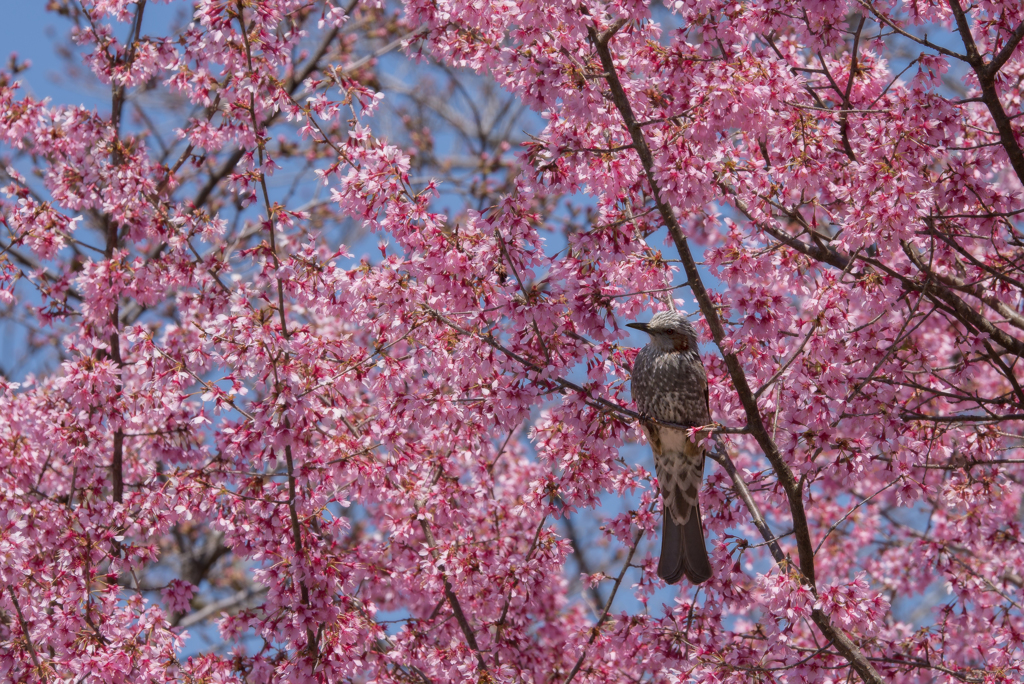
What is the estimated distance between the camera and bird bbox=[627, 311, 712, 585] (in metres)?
4.43

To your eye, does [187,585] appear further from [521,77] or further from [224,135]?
[521,77]

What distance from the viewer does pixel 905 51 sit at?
29.2 ft

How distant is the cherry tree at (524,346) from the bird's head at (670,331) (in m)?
0.15

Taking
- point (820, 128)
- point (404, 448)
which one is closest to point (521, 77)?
point (820, 128)

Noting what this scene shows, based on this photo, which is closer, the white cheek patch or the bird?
the bird

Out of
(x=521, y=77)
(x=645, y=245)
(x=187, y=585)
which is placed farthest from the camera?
(x=187, y=585)

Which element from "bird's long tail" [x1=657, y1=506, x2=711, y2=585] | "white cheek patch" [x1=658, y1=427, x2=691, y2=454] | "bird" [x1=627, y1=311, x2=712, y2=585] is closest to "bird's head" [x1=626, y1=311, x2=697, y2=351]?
"bird" [x1=627, y1=311, x2=712, y2=585]

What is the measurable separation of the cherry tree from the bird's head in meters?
0.15

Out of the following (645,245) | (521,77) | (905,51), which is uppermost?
(905,51)

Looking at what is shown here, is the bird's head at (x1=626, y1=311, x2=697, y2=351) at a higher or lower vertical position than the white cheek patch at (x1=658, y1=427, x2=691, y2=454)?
higher

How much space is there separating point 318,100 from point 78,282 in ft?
5.65

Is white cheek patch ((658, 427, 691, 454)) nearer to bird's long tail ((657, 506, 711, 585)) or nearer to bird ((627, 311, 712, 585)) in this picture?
bird ((627, 311, 712, 585))

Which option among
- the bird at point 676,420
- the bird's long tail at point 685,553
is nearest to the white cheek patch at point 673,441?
the bird at point 676,420

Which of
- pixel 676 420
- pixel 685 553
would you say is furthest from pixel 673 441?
pixel 685 553
